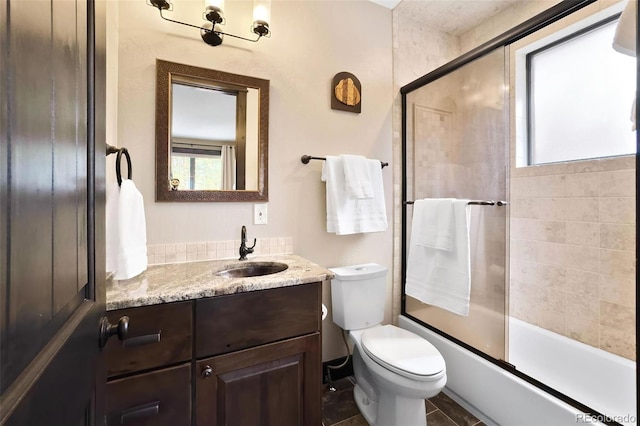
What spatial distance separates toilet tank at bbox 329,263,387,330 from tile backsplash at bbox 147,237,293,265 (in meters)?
0.38

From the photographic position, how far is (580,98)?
1.80m

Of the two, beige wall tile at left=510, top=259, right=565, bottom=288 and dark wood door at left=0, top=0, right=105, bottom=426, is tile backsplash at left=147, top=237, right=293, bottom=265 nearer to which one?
dark wood door at left=0, top=0, right=105, bottom=426

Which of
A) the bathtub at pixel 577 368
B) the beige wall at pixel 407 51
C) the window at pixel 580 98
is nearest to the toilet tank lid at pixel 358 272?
the beige wall at pixel 407 51

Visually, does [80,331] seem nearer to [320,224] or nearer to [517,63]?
[320,224]

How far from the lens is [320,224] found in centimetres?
190

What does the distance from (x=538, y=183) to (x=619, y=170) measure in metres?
0.39

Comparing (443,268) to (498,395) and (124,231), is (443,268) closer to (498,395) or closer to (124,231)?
(498,395)

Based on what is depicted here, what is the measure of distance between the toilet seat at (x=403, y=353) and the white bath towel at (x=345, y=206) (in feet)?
2.04

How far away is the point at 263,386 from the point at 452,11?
8.86ft

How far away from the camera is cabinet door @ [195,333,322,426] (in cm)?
108

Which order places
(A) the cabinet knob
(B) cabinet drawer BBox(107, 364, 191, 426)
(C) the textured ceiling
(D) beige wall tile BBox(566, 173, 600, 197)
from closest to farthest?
(B) cabinet drawer BBox(107, 364, 191, 426) → (A) the cabinet knob → (D) beige wall tile BBox(566, 173, 600, 197) → (C) the textured ceiling

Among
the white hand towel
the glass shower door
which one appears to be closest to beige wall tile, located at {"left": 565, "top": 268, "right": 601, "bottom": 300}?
the glass shower door


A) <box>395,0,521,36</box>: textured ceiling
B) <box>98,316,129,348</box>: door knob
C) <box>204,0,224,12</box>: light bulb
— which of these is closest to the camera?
<box>98,316,129,348</box>: door knob

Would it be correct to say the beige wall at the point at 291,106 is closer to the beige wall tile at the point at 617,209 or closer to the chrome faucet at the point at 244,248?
the chrome faucet at the point at 244,248
